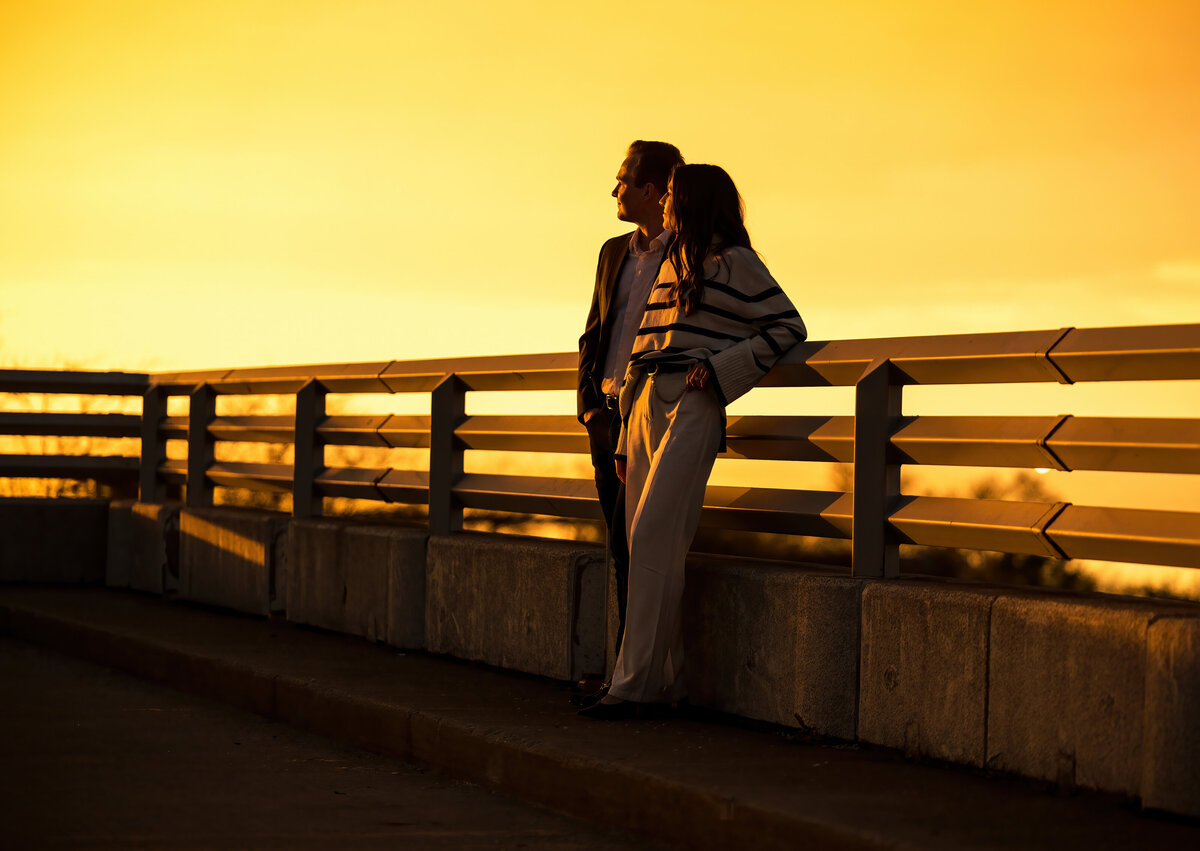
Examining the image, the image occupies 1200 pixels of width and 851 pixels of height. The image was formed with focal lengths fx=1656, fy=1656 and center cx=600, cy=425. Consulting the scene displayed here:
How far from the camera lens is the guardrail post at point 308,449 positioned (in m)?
9.68

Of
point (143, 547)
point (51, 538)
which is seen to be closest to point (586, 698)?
point (143, 547)

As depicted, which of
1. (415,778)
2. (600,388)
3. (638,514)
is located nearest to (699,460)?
(638,514)

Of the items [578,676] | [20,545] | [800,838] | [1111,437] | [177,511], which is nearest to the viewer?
[800,838]

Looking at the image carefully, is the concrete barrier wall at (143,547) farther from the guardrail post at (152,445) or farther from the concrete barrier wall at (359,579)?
the concrete barrier wall at (359,579)

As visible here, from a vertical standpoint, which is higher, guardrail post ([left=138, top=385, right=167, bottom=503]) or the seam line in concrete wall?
guardrail post ([left=138, top=385, right=167, bottom=503])

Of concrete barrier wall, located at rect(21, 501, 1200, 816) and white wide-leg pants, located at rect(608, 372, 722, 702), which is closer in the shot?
concrete barrier wall, located at rect(21, 501, 1200, 816)

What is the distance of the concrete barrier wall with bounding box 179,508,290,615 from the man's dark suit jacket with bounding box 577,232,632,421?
12.7 ft

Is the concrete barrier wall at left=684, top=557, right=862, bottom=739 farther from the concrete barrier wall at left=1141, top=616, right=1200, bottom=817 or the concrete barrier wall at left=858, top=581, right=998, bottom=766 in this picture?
the concrete barrier wall at left=1141, top=616, right=1200, bottom=817

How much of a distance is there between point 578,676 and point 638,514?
142cm

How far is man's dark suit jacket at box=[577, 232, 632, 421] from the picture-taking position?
6512mm

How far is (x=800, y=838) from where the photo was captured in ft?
14.7

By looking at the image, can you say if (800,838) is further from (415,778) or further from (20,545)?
(20,545)

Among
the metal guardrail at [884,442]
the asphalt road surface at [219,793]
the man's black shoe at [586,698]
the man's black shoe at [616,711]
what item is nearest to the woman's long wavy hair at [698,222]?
the metal guardrail at [884,442]

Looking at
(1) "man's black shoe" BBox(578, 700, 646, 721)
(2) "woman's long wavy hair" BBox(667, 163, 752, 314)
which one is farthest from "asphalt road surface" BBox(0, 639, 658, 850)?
(2) "woman's long wavy hair" BBox(667, 163, 752, 314)
